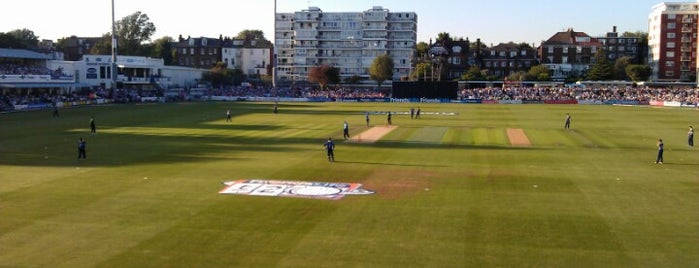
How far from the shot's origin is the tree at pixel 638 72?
446ft

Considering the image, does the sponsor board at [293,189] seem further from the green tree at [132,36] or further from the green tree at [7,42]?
the green tree at [132,36]

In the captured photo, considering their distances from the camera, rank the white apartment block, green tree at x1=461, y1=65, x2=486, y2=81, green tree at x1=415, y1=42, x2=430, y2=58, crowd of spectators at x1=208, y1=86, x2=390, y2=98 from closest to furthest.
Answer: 1. crowd of spectators at x1=208, y1=86, x2=390, y2=98
2. green tree at x1=461, y1=65, x2=486, y2=81
3. the white apartment block
4. green tree at x1=415, y1=42, x2=430, y2=58

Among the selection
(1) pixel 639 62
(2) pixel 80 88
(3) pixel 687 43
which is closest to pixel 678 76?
(3) pixel 687 43

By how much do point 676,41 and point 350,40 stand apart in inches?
3002

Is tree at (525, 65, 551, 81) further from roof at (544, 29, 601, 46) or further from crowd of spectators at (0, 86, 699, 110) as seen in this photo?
roof at (544, 29, 601, 46)

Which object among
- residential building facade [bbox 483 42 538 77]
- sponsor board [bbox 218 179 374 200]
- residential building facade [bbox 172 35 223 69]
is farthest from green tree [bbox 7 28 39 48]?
sponsor board [bbox 218 179 374 200]

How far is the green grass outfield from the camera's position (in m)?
17.0

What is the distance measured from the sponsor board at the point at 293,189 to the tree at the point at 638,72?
12431 cm

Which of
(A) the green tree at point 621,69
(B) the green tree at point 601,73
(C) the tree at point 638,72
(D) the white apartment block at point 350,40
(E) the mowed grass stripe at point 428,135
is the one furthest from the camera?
(D) the white apartment block at point 350,40

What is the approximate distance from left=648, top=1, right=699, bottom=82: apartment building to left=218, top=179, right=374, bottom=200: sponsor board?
132 metres

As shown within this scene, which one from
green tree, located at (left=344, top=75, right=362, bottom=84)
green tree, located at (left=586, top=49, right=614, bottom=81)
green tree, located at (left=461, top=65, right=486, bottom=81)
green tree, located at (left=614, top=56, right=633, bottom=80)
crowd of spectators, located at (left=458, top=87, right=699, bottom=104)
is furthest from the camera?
green tree, located at (left=344, top=75, right=362, bottom=84)

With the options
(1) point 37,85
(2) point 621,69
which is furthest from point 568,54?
(1) point 37,85

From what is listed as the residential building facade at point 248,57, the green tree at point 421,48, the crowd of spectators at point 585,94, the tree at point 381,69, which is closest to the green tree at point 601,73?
the crowd of spectators at point 585,94

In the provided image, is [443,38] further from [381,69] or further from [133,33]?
[133,33]
